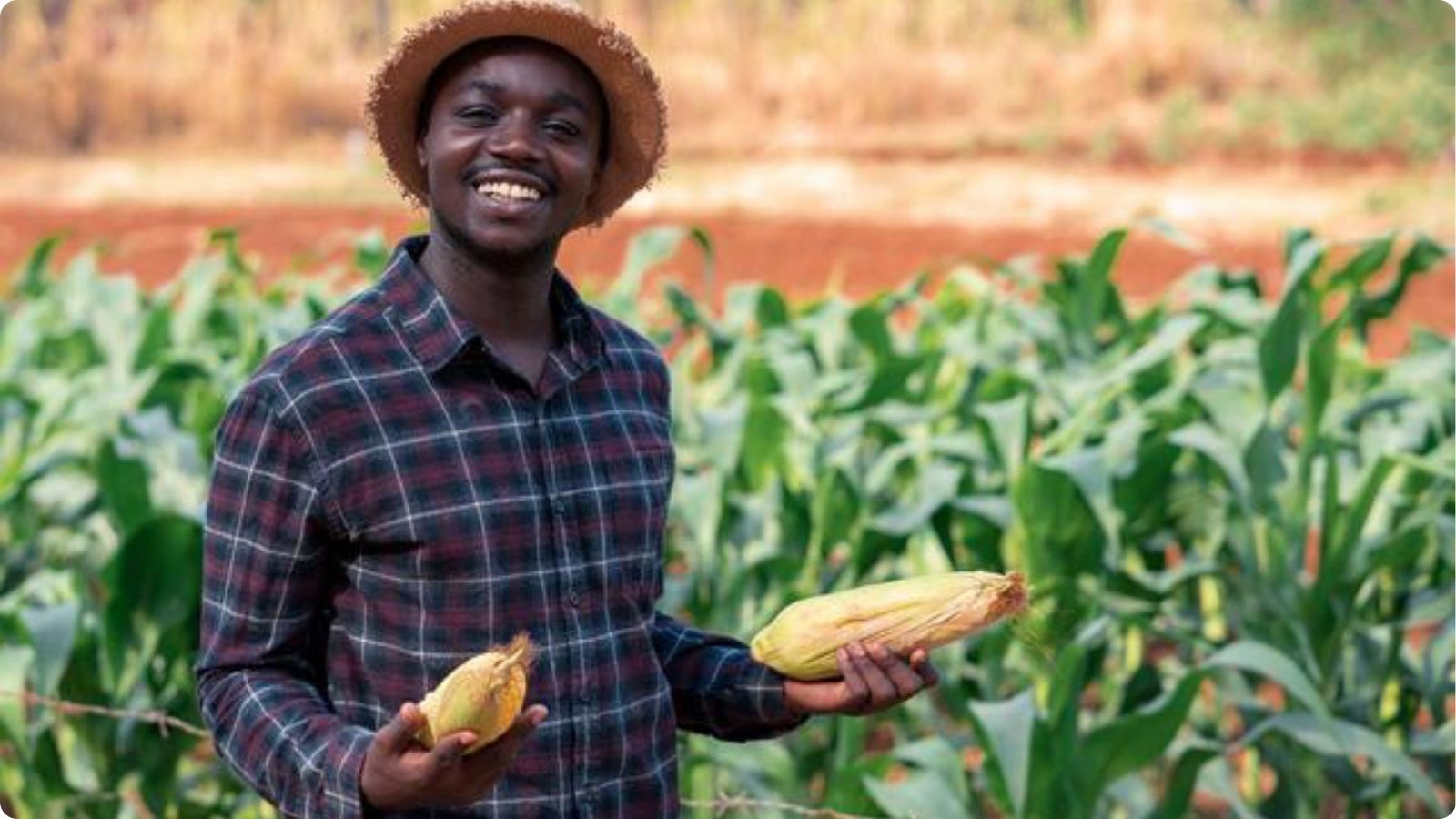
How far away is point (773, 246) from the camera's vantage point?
42.9ft

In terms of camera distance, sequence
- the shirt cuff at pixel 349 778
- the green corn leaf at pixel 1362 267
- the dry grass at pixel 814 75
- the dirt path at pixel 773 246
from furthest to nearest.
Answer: the dry grass at pixel 814 75, the dirt path at pixel 773 246, the green corn leaf at pixel 1362 267, the shirt cuff at pixel 349 778

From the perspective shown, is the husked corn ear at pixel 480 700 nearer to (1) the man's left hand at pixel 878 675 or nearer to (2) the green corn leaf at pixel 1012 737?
(1) the man's left hand at pixel 878 675

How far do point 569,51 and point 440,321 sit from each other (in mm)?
233

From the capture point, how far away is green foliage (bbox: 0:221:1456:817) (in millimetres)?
3137

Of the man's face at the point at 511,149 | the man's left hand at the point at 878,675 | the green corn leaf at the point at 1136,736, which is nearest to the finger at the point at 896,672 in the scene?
the man's left hand at the point at 878,675

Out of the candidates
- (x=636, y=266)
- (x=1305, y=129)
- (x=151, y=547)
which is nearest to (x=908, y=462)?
(x=636, y=266)

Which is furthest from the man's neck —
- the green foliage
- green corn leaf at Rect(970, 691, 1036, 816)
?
green corn leaf at Rect(970, 691, 1036, 816)

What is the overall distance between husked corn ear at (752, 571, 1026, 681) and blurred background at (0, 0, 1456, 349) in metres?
9.71

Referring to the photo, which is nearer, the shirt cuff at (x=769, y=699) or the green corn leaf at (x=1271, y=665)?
the shirt cuff at (x=769, y=699)

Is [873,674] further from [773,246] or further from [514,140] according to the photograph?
[773,246]

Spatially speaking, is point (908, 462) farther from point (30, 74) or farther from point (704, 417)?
point (30, 74)

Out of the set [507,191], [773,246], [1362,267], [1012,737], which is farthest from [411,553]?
[773,246]

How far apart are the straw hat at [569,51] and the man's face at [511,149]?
2 cm

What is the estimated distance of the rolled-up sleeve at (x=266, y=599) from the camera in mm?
1788
